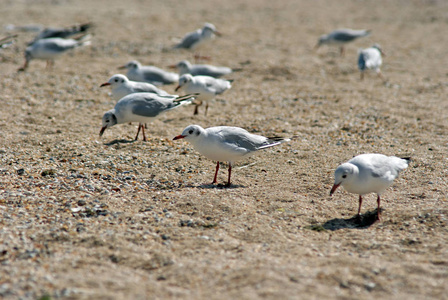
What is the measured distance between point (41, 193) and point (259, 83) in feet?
21.9

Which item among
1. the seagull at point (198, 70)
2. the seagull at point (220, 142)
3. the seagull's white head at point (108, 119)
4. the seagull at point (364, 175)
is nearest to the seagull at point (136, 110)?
the seagull's white head at point (108, 119)

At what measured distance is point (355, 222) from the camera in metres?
5.50

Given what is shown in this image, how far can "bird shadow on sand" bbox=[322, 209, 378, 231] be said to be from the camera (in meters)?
5.37

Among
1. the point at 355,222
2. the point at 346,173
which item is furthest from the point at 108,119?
the point at 355,222

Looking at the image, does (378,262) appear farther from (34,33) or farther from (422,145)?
(34,33)

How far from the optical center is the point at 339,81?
11758 mm

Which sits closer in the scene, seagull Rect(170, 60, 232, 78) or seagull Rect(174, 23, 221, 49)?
seagull Rect(170, 60, 232, 78)

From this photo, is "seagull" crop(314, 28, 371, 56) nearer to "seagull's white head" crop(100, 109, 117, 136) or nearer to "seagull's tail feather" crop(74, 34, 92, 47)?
"seagull's tail feather" crop(74, 34, 92, 47)

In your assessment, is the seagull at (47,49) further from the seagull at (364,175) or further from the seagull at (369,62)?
the seagull at (364,175)

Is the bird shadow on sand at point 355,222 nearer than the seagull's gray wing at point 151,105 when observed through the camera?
Yes

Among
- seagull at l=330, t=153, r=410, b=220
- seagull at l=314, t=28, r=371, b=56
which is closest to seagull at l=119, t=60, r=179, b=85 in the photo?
seagull at l=314, t=28, r=371, b=56

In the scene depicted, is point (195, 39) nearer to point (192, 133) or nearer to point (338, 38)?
point (338, 38)

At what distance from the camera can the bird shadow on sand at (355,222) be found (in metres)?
5.37

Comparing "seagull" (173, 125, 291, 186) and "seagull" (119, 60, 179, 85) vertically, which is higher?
"seagull" (119, 60, 179, 85)
